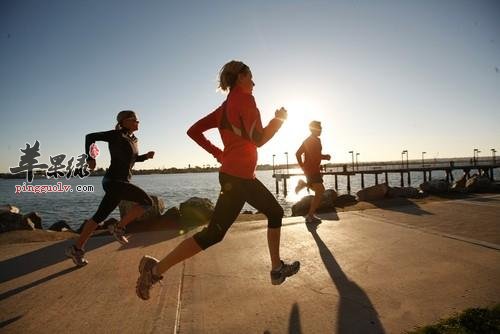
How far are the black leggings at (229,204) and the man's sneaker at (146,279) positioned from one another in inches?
16.4


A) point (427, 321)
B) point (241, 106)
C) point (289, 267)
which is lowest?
point (427, 321)

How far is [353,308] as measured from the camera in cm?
245

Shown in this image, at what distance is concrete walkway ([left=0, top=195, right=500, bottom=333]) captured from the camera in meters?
2.31

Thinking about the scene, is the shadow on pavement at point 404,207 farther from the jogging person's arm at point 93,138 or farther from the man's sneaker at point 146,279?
the jogging person's arm at point 93,138

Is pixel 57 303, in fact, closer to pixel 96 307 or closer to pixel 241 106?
pixel 96 307

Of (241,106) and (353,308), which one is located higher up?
(241,106)

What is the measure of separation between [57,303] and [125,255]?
1440 millimetres

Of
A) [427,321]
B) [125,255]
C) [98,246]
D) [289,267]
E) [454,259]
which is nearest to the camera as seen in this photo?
[427,321]

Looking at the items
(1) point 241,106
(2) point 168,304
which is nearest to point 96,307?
(2) point 168,304

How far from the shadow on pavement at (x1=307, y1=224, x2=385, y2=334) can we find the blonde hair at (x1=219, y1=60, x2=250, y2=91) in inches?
75.9

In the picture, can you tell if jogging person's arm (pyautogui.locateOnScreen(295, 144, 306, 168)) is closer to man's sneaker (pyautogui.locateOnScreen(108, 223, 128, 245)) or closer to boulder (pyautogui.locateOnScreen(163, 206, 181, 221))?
boulder (pyautogui.locateOnScreen(163, 206, 181, 221))

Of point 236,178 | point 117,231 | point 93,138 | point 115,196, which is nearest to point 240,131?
point 236,178

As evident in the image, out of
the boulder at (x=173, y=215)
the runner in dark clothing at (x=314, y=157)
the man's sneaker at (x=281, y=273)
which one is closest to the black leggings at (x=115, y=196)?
the man's sneaker at (x=281, y=273)

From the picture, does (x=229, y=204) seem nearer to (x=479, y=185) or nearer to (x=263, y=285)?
(x=263, y=285)
